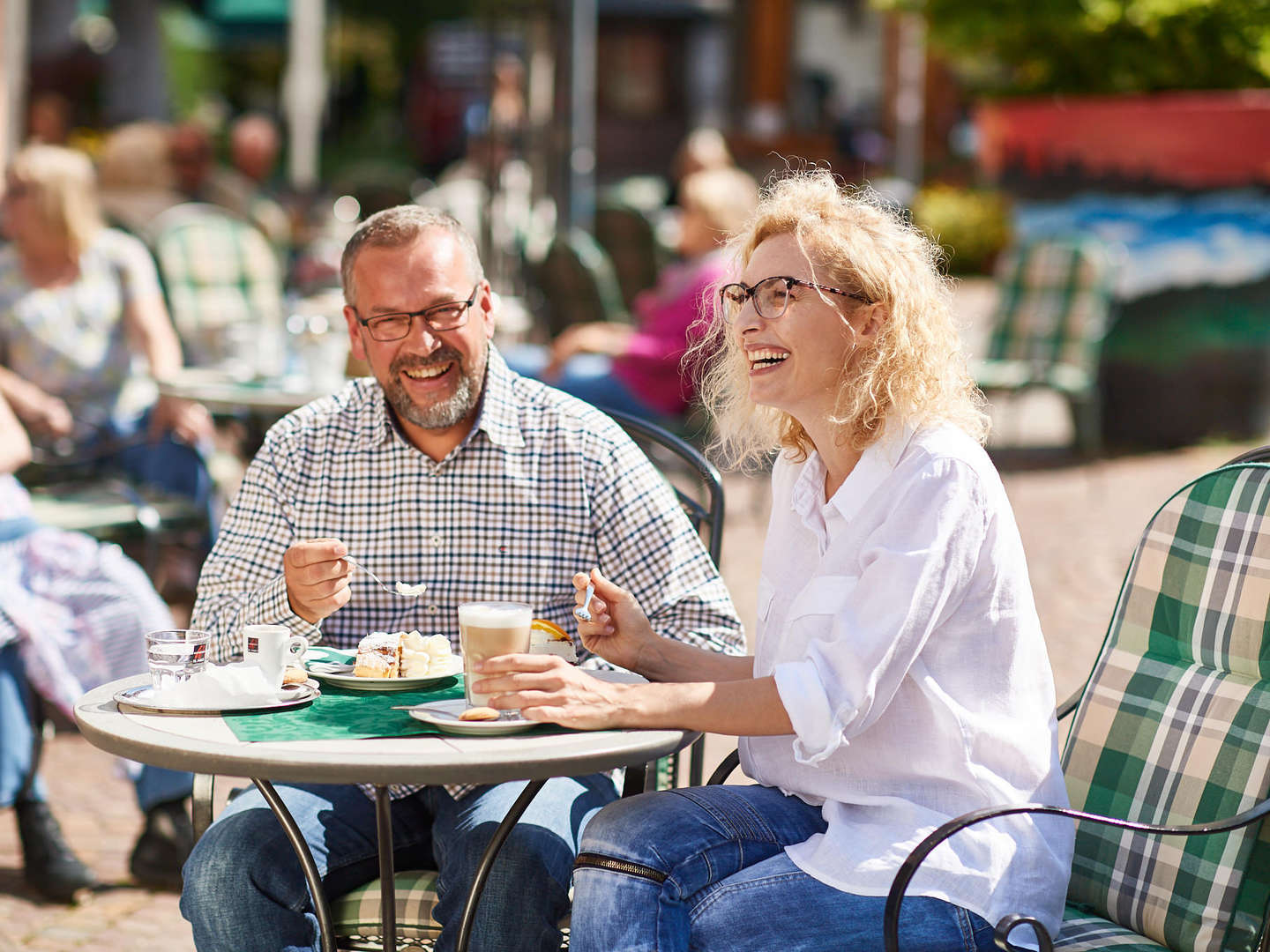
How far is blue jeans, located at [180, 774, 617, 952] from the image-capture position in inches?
99.7

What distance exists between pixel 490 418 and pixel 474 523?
205mm

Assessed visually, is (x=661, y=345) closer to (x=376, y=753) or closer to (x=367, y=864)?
(x=367, y=864)

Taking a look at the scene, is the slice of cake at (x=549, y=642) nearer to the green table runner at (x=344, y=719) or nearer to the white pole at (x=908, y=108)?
the green table runner at (x=344, y=719)

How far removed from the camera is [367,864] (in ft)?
8.93

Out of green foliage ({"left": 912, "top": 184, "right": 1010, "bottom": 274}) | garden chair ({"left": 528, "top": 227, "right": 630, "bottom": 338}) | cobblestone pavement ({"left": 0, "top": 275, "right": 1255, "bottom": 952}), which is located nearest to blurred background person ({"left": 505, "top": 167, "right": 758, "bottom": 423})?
cobblestone pavement ({"left": 0, "top": 275, "right": 1255, "bottom": 952})

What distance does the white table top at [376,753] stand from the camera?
2098 mm

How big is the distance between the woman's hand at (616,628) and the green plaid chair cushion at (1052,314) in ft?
20.5

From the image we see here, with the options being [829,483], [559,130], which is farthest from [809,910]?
[559,130]

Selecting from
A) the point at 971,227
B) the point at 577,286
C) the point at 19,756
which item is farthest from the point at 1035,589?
the point at 971,227

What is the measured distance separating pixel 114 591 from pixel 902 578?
8.40 ft

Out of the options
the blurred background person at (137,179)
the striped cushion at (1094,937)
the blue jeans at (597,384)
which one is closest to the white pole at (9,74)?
the blurred background person at (137,179)

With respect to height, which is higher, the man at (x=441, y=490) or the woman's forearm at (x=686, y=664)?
the man at (x=441, y=490)

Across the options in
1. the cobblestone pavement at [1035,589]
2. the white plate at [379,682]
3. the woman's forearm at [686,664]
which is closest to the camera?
the white plate at [379,682]

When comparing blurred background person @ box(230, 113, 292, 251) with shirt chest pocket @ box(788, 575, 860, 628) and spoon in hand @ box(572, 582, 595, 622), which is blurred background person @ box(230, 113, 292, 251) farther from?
shirt chest pocket @ box(788, 575, 860, 628)
